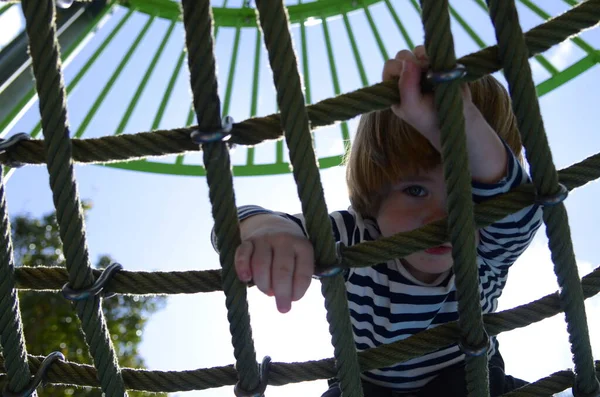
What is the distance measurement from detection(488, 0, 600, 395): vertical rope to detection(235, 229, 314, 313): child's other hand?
0.99 ft

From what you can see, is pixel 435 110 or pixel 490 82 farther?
pixel 490 82

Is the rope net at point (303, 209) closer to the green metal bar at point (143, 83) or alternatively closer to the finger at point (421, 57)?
the finger at point (421, 57)

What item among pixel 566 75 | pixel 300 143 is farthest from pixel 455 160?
pixel 566 75

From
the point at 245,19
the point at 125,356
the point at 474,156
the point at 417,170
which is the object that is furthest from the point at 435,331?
the point at 125,356

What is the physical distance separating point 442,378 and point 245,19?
1.76 meters

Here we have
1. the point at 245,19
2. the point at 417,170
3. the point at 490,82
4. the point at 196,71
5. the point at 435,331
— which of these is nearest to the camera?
the point at 196,71

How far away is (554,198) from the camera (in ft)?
2.76

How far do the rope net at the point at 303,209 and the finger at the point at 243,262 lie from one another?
0.5 inches

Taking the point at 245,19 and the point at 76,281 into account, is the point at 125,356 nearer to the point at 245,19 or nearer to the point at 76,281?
the point at 245,19

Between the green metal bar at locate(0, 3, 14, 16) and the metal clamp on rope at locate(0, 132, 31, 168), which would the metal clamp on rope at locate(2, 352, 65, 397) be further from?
the green metal bar at locate(0, 3, 14, 16)

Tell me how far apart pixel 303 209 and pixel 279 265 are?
0.25ft

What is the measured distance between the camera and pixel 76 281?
87cm

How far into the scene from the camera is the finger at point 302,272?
32.1 inches

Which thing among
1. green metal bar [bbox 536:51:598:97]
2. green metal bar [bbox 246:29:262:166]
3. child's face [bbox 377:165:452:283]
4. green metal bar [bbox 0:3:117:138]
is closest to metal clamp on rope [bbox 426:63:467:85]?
child's face [bbox 377:165:452:283]
